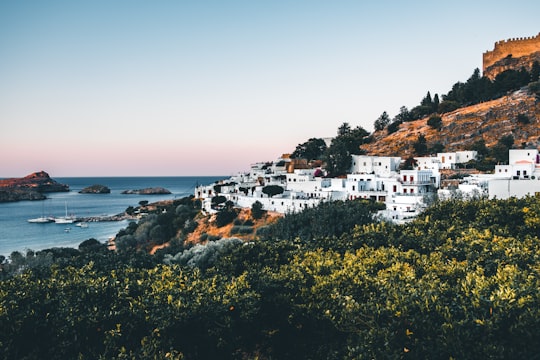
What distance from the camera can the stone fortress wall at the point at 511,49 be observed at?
8388 centimetres

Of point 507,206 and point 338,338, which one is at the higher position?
point 507,206

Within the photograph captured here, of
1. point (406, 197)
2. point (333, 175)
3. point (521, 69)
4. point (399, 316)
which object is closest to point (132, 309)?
point (399, 316)

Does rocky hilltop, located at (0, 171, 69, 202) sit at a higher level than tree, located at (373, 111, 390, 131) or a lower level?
lower

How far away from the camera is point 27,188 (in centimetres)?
16925

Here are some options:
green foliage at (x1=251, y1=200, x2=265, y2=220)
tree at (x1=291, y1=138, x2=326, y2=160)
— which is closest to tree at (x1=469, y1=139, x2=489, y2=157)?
tree at (x1=291, y1=138, x2=326, y2=160)

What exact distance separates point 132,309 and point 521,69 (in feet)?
309

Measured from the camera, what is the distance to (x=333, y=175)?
65.8 m

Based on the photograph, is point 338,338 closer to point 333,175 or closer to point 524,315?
point 524,315

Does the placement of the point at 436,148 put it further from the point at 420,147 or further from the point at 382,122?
the point at 382,122

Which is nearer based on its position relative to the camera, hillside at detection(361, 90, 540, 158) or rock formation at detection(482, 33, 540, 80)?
hillside at detection(361, 90, 540, 158)

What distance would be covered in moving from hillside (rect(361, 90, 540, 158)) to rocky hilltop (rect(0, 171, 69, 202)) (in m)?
132

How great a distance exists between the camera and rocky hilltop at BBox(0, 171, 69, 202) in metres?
149

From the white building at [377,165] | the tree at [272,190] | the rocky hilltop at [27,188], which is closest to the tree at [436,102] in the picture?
the white building at [377,165]

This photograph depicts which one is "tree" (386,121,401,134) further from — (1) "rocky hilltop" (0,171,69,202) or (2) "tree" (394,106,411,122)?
(1) "rocky hilltop" (0,171,69,202)
